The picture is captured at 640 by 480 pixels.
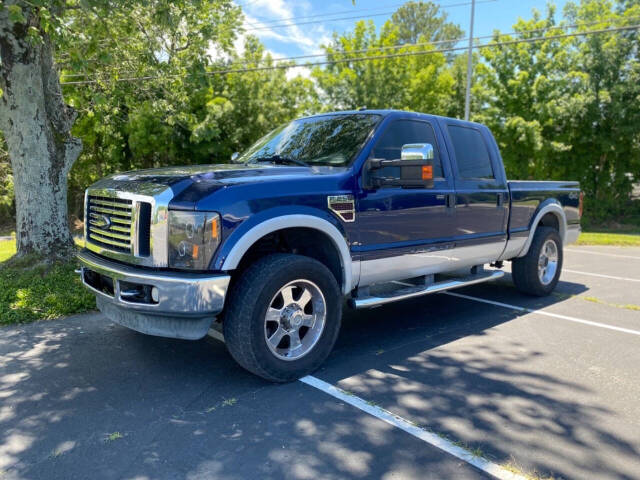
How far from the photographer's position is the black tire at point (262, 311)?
3.60 metres

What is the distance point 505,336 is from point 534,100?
17.0m

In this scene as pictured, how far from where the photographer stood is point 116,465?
A: 109 inches

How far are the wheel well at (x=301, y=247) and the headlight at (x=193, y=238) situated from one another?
61cm

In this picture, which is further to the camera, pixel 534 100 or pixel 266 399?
pixel 534 100

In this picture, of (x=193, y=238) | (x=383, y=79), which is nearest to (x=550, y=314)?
(x=193, y=238)

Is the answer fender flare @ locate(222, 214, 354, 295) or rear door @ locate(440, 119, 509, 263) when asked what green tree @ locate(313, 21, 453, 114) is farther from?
fender flare @ locate(222, 214, 354, 295)

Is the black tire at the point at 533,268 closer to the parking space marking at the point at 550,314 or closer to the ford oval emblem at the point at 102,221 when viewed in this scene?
the parking space marking at the point at 550,314

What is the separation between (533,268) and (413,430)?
13.3 feet

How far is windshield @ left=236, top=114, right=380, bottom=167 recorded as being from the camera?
15.2 feet

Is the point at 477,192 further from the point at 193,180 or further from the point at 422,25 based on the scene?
the point at 422,25

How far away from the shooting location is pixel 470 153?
5.69 metres

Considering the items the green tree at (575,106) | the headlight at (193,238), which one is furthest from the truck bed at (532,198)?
the green tree at (575,106)

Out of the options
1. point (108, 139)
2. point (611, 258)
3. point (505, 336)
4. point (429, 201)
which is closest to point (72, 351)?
point (429, 201)

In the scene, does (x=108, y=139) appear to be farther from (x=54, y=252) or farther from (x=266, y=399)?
(x=266, y=399)
